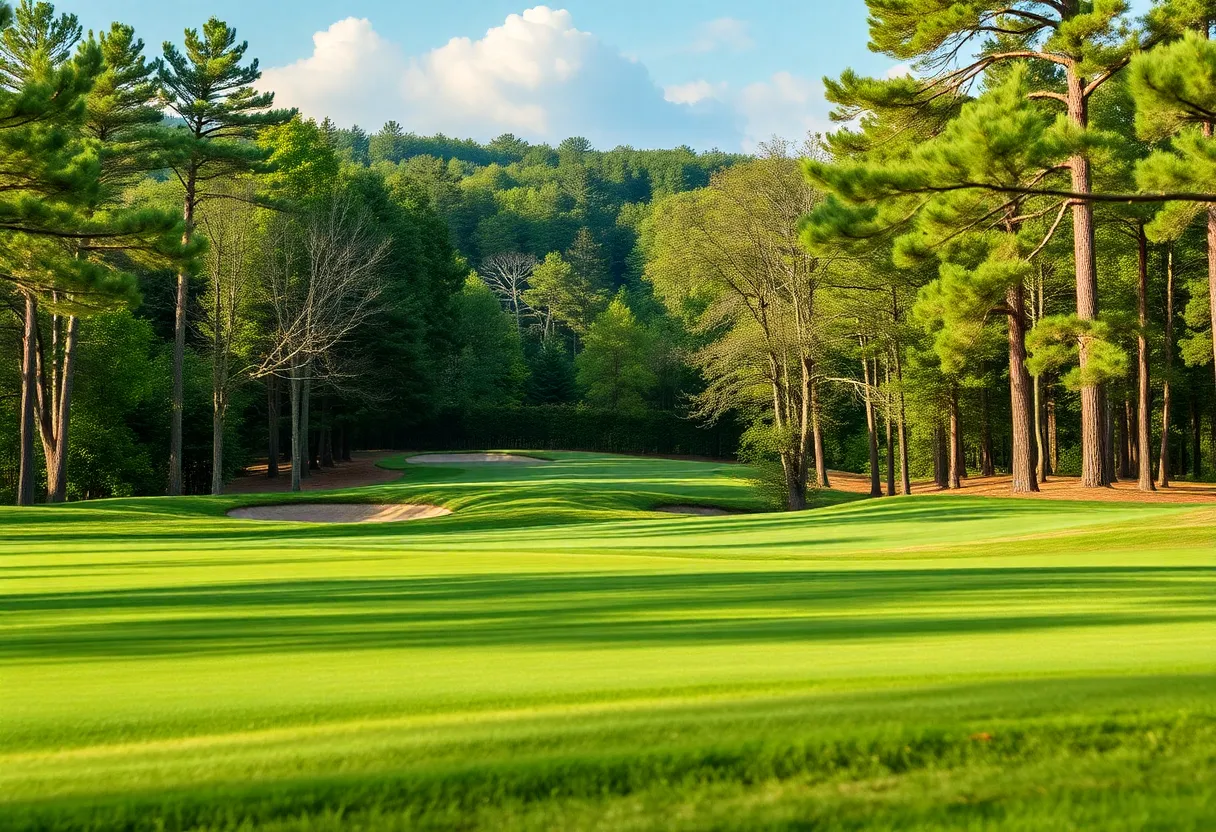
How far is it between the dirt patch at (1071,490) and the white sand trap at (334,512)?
15550 millimetres

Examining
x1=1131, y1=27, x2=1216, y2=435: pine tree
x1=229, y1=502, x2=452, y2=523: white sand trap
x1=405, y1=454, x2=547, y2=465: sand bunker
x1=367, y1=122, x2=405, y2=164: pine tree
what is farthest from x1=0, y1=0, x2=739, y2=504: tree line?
x1=367, y1=122, x2=405, y2=164: pine tree

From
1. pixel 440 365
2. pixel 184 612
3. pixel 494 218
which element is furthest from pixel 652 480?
pixel 494 218

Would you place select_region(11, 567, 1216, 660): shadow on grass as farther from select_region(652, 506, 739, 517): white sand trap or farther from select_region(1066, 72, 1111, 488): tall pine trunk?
select_region(652, 506, 739, 517): white sand trap

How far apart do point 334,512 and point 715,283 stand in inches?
572

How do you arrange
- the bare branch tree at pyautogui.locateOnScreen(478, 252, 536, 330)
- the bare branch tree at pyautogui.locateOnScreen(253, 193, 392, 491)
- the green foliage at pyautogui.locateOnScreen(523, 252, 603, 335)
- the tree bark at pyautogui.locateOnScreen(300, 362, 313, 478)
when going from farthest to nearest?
the bare branch tree at pyautogui.locateOnScreen(478, 252, 536, 330) < the green foliage at pyautogui.locateOnScreen(523, 252, 603, 335) < the tree bark at pyautogui.locateOnScreen(300, 362, 313, 478) < the bare branch tree at pyautogui.locateOnScreen(253, 193, 392, 491)

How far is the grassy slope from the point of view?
11.0ft

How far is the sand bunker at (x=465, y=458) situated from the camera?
2383 inches

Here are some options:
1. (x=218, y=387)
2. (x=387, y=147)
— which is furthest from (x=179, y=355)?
(x=387, y=147)

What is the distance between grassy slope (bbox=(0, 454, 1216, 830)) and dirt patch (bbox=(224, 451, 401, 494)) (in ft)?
129

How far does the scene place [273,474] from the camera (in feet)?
172

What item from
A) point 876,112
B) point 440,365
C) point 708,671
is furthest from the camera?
point 440,365

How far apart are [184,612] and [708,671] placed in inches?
173

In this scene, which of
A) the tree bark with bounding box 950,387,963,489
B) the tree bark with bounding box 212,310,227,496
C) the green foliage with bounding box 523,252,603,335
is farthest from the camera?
the green foliage with bounding box 523,252,603,335

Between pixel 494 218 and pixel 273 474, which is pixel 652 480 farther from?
pixel 494 218
